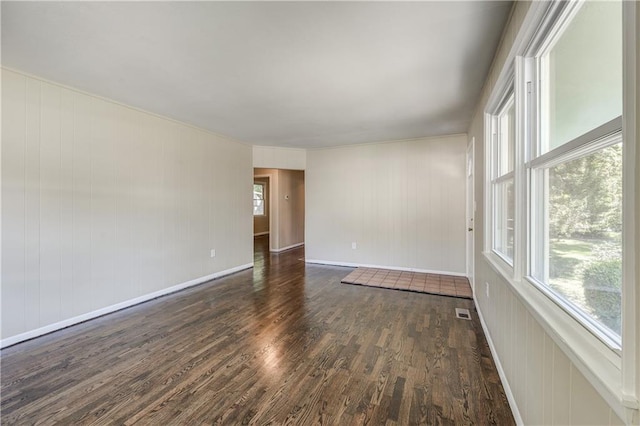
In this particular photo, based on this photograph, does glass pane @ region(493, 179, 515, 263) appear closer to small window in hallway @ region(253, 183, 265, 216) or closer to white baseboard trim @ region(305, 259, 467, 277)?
white baseboard trim @ region(305, 259, 467, 277)

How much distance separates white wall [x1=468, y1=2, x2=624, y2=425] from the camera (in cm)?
85

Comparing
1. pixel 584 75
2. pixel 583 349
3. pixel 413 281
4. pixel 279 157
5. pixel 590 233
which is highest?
pixel 279 157

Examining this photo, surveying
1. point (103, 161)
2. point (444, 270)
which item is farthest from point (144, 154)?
point (444, 270)

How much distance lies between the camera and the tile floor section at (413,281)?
3810mm

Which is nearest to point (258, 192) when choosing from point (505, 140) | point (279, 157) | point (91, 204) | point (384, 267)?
point (279, 157)

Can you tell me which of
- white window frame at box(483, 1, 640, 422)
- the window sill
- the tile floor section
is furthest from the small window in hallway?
the window sill

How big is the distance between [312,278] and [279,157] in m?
2.56

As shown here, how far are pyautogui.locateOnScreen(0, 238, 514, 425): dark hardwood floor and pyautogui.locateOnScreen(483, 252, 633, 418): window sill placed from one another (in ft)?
2.75

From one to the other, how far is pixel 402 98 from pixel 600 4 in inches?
85.1

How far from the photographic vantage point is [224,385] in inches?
72.7

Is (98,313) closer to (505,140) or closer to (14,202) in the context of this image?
(14,202)

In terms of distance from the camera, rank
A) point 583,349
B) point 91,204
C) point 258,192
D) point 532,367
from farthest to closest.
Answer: point 258,192
point 91,204
point 532,367
point 583,349

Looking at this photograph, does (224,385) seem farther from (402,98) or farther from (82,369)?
(402,98)

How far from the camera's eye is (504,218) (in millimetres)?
2244
